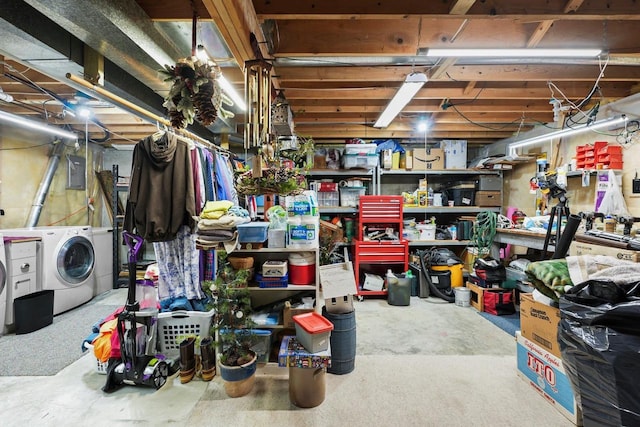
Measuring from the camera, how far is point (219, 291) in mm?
2047

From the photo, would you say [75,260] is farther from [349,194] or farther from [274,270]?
[349,194]

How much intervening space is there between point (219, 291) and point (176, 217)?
0.68 m

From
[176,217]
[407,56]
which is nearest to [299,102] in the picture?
[407,56]

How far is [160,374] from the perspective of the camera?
2066mm

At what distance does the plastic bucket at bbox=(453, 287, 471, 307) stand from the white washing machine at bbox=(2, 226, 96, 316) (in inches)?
201

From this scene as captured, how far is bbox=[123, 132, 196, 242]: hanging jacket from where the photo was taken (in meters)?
2.15

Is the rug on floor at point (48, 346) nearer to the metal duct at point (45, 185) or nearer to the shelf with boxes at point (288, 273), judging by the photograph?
the metal duct at point (45, 185)

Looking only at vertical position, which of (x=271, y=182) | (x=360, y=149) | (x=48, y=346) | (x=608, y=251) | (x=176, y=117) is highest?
(x=360, y=149)

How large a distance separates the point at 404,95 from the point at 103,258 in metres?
4.81

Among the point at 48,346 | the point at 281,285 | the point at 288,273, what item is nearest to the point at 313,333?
the point at 281,285

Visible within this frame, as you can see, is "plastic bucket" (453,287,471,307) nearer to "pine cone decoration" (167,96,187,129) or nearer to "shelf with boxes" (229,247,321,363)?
"shelf with boxes" (229,247,321,363)

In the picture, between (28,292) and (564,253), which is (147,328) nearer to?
(28,292)

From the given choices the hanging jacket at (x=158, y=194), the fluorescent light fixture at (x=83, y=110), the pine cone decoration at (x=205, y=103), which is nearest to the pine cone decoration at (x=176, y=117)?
the pine cone decoration at (x=205, y=103)

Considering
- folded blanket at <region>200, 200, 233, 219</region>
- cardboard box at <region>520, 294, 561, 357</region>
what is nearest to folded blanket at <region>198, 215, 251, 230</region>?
folded blanket at <region>200, 200, 233, 219</region>
